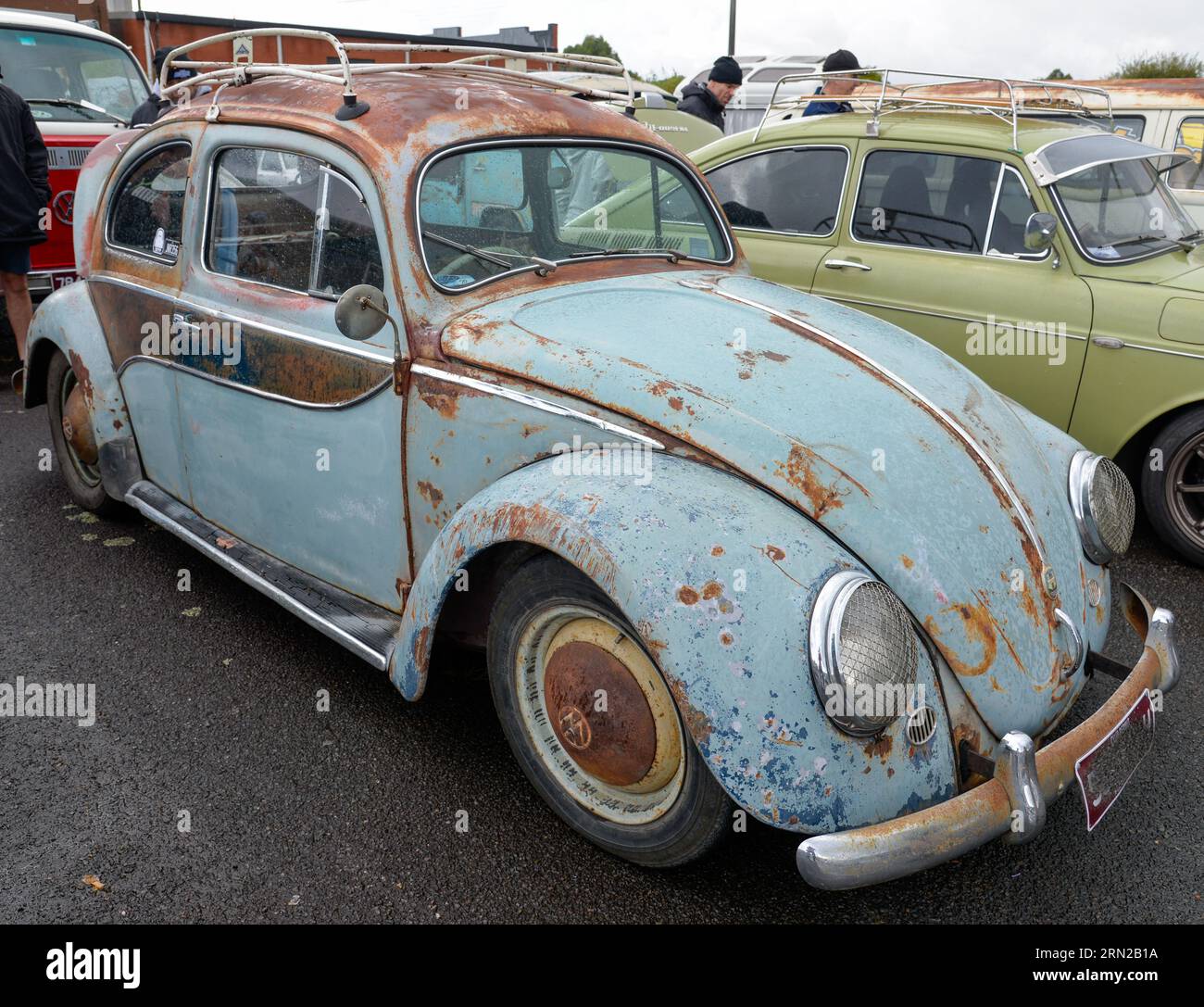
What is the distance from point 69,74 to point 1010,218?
7.05 m

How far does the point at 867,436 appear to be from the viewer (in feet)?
8.07

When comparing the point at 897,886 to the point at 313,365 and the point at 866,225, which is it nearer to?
the point at 313,365

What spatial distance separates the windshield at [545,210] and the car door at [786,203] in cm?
162

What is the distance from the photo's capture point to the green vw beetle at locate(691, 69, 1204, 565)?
433cm

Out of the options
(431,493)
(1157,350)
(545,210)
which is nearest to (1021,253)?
(1157,350)

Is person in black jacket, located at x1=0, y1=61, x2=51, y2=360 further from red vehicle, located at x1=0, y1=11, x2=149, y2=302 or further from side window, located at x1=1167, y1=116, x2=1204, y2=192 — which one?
side window, located at x1=1167, y1=116, x2=1204, y2=192

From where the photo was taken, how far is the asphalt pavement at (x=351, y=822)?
95.9 inches

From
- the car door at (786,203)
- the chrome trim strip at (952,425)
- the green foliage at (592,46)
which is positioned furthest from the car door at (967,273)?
the green foliage at (592,46)

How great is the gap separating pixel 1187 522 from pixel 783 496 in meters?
2.88

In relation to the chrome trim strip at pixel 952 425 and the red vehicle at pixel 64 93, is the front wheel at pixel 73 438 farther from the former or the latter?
the chrome trim strip at pixel 952 425

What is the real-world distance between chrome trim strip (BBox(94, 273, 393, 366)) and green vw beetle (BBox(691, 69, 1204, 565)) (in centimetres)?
296

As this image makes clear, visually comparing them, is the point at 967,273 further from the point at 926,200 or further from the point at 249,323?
the point at 249,323
